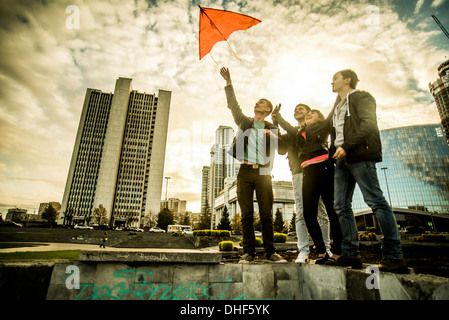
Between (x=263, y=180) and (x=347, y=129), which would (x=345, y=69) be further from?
(x=263, y=180)

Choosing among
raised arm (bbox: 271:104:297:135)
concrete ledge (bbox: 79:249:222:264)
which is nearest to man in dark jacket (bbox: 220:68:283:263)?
raised arm (bbox: 271:104:297:135)

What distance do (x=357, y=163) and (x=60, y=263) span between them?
3342 mm

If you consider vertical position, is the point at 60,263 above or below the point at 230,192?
below

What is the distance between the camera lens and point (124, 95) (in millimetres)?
90375

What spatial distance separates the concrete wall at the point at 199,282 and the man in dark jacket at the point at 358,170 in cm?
32

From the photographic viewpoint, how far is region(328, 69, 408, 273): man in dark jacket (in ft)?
6.36

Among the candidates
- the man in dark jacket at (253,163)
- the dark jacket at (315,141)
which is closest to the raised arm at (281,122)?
the man in dark jacket at (253,163)

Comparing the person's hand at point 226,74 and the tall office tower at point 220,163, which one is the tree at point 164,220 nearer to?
the tall office tower at point 220,163

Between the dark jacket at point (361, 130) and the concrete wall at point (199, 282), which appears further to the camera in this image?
the dark jacket at point (361, 130)

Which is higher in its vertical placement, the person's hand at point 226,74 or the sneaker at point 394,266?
the person's hand at point 226,74

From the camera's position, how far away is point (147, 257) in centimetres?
220

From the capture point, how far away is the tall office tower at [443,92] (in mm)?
84500

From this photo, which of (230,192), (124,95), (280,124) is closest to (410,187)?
(230,192)

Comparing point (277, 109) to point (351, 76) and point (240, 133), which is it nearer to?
point (240, 133)
